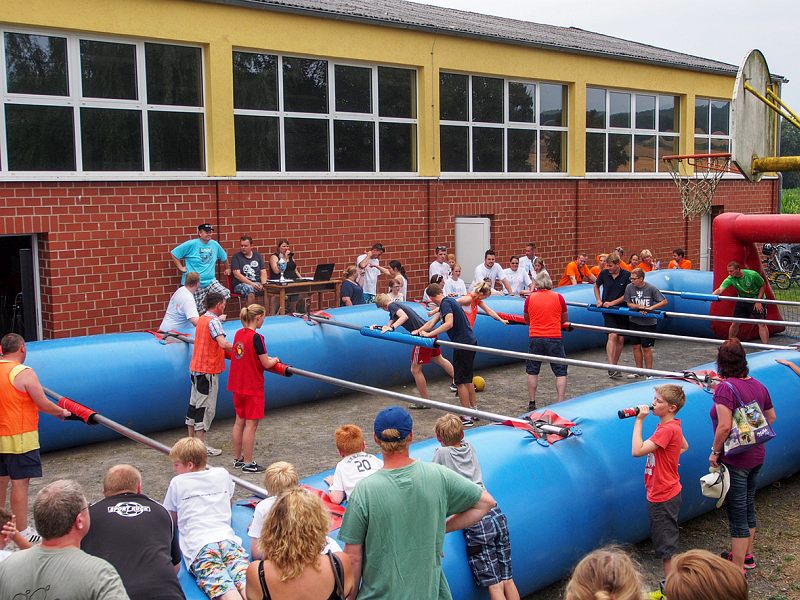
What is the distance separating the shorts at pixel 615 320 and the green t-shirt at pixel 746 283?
193 cm

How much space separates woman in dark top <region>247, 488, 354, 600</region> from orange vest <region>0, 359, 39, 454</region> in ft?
11.9

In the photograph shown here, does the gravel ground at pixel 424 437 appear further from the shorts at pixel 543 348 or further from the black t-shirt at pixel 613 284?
the black t-shirt at pixel 613 284

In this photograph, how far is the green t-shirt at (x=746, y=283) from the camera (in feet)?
42.3

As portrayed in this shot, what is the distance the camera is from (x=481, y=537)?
5035mm

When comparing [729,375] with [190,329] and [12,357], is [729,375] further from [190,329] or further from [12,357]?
[190,329]

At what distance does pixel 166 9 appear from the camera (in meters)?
12.7

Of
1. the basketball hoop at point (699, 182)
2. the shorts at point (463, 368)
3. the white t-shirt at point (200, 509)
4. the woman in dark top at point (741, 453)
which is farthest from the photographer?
the basketball hoop at point (699, 182)

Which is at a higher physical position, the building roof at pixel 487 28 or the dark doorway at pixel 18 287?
the building roof at pixel 487 28

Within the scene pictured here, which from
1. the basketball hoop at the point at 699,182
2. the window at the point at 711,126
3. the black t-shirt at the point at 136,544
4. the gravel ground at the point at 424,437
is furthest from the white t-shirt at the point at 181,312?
the window at the point at 711,126

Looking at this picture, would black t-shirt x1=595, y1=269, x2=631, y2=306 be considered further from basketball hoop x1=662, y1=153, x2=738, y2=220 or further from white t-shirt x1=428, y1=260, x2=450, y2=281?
basketball hoop x1=662, y1=153, x2=738, y2=220

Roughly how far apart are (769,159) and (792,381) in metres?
5.56

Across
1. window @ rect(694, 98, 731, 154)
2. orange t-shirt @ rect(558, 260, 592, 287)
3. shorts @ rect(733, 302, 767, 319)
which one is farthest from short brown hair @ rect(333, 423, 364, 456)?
window @ rect(694, 98, 731, 154)

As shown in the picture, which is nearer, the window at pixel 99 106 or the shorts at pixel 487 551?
the shorts at pixel 487 551

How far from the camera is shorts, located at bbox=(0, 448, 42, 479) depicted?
639cm
